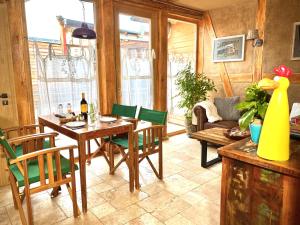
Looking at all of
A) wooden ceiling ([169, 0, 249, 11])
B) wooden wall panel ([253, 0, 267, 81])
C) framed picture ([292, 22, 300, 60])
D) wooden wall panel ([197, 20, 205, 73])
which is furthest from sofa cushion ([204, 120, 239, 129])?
wooden ceiling ([169, 0, 249, 11])

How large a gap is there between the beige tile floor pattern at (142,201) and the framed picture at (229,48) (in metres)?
2.40

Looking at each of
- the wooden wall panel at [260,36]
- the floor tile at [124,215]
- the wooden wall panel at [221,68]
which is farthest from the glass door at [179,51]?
the floor tile at [124,215]

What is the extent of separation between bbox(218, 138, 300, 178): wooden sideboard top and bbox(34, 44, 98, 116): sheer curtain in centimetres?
258

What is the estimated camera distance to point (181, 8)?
438 centimetres

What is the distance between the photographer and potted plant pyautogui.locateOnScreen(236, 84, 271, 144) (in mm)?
1333

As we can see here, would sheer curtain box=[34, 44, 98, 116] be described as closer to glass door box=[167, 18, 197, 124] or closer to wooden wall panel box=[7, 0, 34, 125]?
wooden wall panel box=[7, 0, 34, 125]

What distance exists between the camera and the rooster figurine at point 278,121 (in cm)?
109

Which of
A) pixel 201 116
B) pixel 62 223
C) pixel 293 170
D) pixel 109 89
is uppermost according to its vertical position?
pixel 109 89

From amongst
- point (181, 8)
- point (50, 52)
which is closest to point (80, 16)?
point (50, 52)

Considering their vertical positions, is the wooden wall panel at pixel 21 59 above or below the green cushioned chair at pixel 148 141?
above

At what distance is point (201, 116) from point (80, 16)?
2.57 metres

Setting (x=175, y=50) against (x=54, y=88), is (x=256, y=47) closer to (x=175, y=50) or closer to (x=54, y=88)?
(x=175, y=50)

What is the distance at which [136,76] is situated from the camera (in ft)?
13.1

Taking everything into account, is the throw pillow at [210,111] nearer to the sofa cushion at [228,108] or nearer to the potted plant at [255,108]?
the sofa cushion at [228,108]
